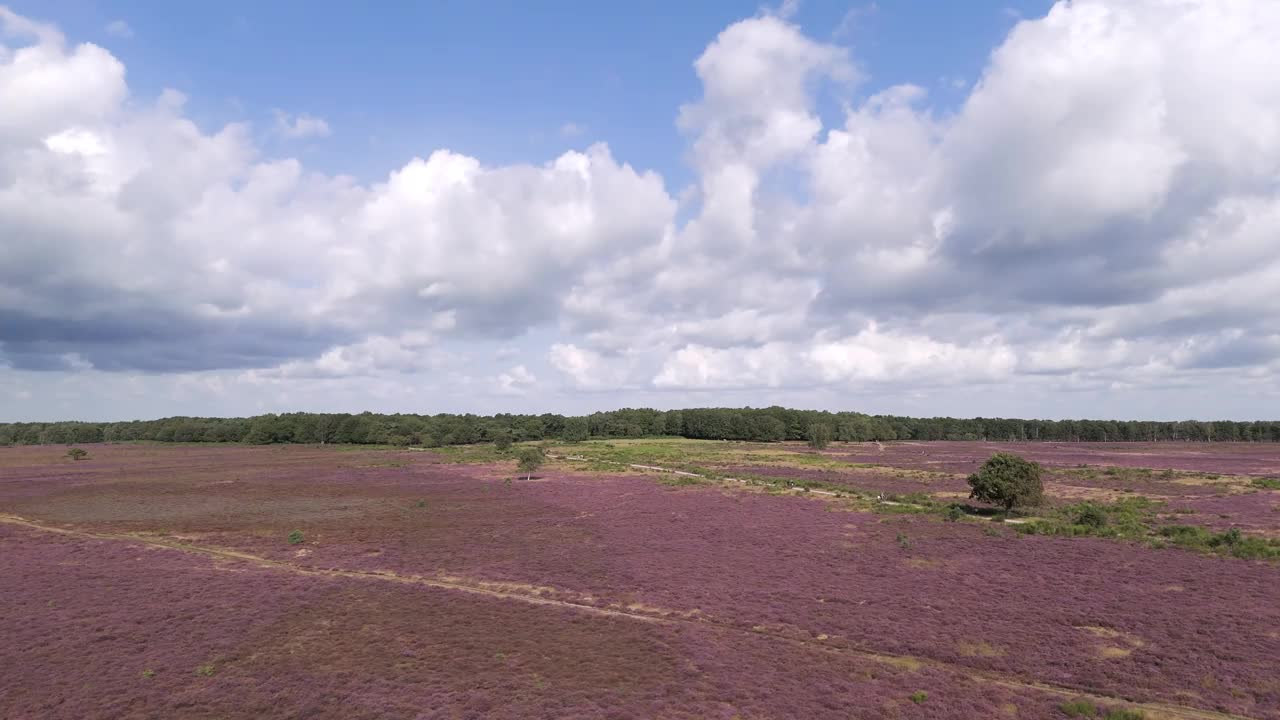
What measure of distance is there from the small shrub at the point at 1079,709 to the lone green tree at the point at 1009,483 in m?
29.7

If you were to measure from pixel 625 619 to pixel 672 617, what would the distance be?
1.60m

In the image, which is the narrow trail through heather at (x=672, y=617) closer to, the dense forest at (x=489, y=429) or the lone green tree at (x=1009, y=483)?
the lone green tree at (x=1009, y=483)

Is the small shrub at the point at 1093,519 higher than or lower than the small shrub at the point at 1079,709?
higher

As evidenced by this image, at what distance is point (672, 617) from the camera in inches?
852

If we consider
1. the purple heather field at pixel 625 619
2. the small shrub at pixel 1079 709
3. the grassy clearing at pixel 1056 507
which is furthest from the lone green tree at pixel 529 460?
the small shrub at pixel 1079 709

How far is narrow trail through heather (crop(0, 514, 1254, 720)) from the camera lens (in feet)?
47.8

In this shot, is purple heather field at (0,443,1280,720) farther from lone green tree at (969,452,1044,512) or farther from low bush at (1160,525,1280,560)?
lone green tree at (969,452,1044,512)

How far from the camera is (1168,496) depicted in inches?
2052

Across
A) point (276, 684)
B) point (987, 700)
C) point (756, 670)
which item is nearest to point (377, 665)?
point (276, 684)

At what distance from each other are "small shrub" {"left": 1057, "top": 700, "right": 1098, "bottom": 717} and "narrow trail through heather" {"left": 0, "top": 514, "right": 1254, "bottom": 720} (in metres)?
0.67

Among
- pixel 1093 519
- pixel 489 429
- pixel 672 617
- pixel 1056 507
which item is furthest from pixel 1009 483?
pixel 489 429

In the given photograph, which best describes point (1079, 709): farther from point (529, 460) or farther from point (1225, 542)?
point (529, 460)

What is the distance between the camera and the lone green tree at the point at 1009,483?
136 feet

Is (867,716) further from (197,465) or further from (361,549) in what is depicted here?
(197,465)
